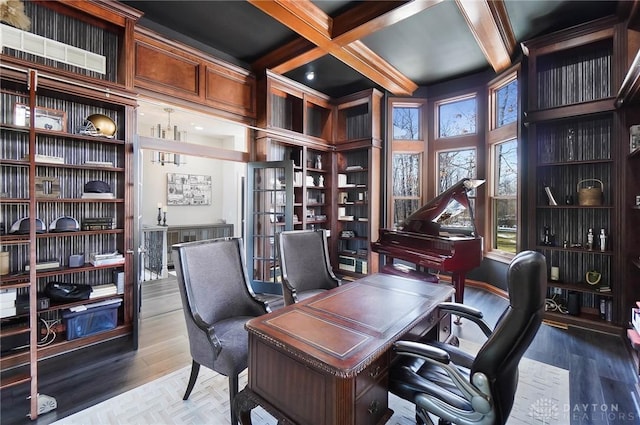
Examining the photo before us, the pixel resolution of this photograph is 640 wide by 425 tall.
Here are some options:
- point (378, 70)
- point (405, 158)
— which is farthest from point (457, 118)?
point (378, 70)

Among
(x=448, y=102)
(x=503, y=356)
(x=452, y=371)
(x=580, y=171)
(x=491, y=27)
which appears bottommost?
(x=452, y=371)

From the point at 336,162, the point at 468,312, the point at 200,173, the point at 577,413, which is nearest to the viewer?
the point at 468,312

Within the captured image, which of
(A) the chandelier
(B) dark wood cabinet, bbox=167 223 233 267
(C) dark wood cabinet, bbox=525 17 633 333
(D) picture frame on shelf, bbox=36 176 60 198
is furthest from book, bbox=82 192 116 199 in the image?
(C) dark wood cabinet, bbox=525 17 633 333

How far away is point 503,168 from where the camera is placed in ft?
14.6

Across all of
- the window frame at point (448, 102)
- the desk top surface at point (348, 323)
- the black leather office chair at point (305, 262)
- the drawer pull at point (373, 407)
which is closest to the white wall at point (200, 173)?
the black leather office chair at point (305, 262)

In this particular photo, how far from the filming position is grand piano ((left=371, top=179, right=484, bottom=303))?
125 inches

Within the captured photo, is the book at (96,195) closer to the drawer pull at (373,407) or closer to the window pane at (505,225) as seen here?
the drawer pull at (373,407)

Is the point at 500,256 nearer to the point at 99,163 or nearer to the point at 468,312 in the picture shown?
the point at 468,312

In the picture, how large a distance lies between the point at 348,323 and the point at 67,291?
271 cm

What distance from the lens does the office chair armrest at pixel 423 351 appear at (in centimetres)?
129

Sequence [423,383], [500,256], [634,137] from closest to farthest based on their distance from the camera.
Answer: [423,383] → [634,137] → [500,256]

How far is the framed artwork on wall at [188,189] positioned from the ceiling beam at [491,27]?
6.17 metres

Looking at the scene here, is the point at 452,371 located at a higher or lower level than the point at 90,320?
higher

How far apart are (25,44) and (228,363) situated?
3235 millimetres
